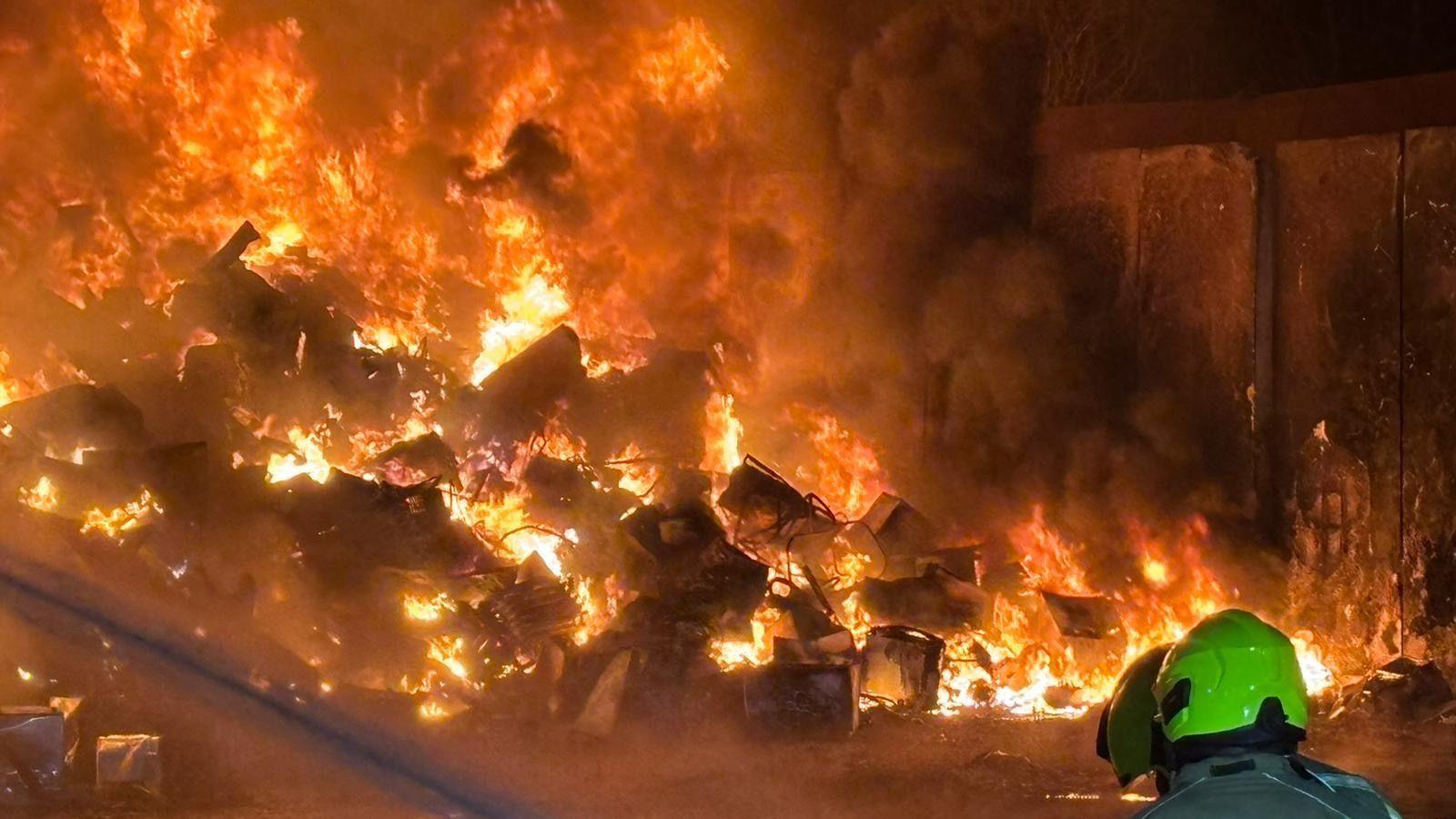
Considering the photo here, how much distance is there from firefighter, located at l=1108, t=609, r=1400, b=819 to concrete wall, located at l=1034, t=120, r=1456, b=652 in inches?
247

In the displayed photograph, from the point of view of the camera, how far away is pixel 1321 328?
27.1ft

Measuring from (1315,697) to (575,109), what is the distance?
270 inches

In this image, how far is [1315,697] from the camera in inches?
314

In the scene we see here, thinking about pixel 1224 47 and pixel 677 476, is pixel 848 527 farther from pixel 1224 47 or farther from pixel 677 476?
pixel 1224 47

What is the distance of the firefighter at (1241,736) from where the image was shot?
2.05 metres

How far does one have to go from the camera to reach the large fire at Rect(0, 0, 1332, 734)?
8953 millimetres

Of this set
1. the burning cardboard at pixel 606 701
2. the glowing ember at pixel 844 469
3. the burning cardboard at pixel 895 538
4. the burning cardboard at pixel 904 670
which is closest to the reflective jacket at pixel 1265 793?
the burning cardboard at pixel 606 701

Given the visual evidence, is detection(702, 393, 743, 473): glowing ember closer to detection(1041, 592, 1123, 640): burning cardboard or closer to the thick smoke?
the thick smoke

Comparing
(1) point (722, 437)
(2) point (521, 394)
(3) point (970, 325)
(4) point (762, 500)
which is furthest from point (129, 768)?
(3) point (970, 325)

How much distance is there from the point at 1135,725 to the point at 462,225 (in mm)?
8942

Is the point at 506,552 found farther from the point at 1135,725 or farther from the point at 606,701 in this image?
the point at 1135,725

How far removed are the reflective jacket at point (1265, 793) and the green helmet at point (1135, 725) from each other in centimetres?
21

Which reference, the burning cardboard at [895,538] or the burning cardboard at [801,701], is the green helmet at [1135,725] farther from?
the burning cardboard at [895,538]

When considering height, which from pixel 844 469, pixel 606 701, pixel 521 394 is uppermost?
pixel 521 394
